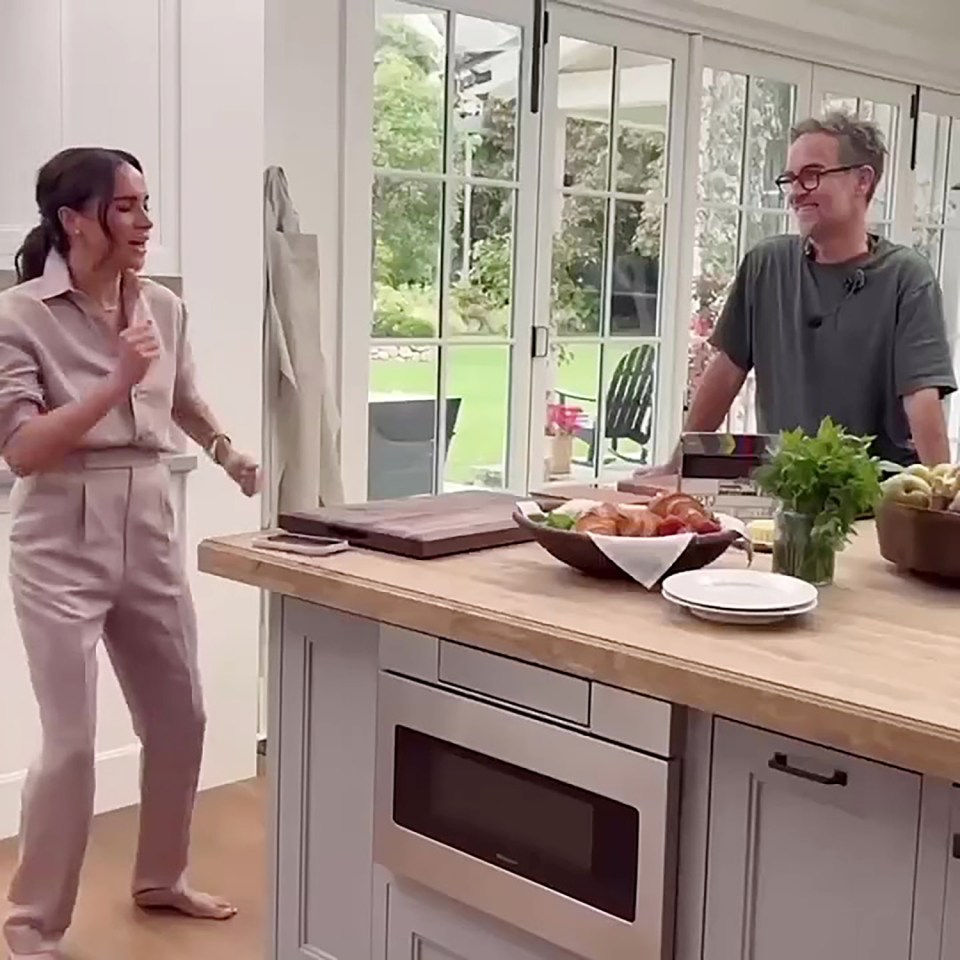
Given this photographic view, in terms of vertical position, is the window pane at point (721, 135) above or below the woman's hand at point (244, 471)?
above

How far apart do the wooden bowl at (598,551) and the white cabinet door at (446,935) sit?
487mm

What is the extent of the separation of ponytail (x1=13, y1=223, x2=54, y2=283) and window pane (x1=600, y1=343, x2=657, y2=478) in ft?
7.83

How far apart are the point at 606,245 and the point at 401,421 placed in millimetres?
966

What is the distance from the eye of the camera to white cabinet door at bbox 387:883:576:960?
6.14 feet

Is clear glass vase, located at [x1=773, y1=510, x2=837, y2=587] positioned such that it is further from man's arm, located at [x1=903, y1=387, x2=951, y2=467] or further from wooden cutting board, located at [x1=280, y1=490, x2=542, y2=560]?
man's arm, located at [x1=903, y1=387, x2=951, y2=467]

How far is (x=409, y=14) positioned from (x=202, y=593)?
1.71 metres

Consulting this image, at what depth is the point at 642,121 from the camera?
462cm

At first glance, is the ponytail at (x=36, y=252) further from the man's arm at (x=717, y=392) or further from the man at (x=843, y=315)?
the man's arm at (x=717, y=392)

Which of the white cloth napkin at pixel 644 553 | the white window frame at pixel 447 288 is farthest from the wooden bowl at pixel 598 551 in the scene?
the white window frame at pixel 447 288

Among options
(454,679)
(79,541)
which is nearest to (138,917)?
(79,541)

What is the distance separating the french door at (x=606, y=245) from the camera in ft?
14.5

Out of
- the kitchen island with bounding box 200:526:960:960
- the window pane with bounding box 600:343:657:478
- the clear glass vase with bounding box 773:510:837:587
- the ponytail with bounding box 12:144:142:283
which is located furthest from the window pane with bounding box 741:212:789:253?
the clear glass vase with bounding box 773:510:837:587

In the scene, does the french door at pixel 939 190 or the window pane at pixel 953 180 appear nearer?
the french door at pixel 939 190

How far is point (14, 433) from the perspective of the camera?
2.45m
